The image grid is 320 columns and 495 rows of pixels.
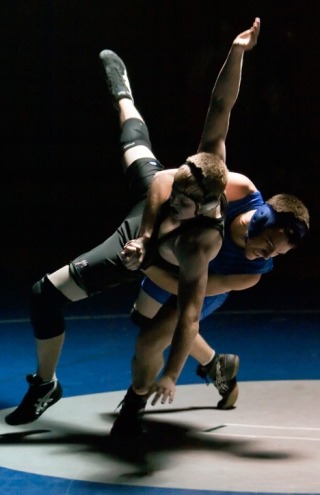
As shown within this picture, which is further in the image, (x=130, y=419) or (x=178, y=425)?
(x=178, y=425)

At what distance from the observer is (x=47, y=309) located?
4.03 metres

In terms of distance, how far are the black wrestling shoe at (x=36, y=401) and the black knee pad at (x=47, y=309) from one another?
18 centimetres

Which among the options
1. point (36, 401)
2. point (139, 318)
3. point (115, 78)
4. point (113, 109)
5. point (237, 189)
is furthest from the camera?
point (113, 109)

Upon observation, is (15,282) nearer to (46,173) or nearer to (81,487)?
(46,173)

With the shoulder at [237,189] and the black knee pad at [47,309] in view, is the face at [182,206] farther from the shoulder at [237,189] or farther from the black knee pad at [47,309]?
the black knee pad at [47,309]

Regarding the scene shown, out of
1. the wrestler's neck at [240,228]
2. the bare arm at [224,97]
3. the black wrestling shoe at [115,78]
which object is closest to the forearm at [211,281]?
the wrestler's neck at [240,228]

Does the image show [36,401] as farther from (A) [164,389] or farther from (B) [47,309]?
(A) [164,389]

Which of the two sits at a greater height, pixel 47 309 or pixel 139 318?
pixel 47 309

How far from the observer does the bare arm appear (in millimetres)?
3861

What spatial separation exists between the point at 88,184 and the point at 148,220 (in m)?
5.23

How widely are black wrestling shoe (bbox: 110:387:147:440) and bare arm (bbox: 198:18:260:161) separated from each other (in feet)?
3.02

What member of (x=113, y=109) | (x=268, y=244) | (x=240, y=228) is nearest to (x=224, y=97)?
(x=240, y=228)

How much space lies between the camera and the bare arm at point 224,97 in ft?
12.7

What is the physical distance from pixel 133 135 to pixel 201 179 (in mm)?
962
